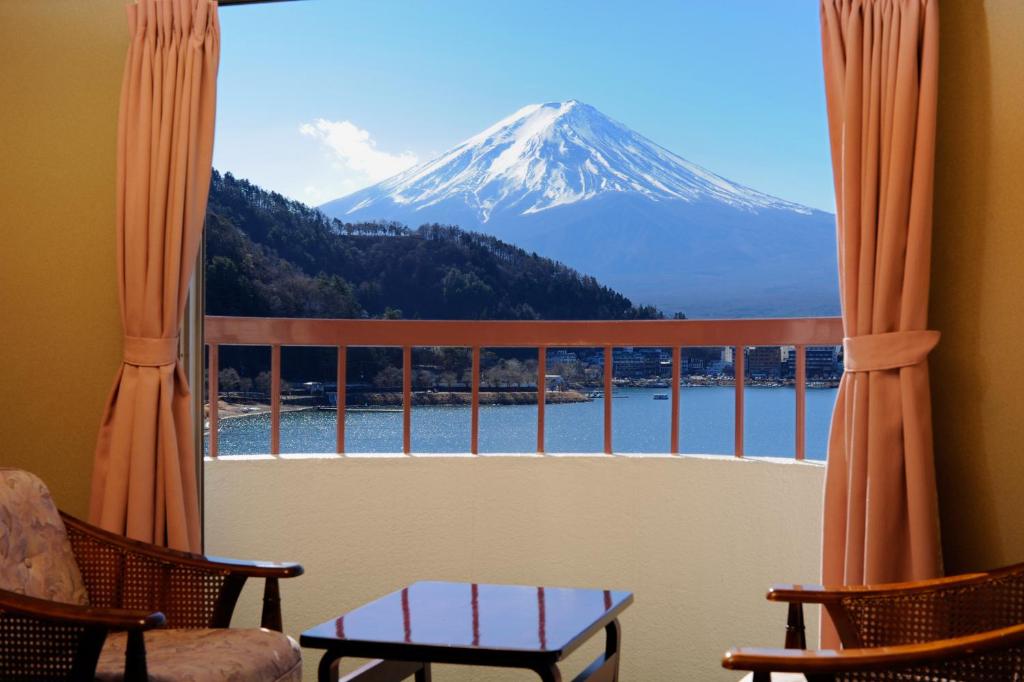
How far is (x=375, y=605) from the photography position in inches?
96.5

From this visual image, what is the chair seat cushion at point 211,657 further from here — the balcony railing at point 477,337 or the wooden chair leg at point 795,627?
the balcony railing at point 477,337

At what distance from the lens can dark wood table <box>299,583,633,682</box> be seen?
204cm

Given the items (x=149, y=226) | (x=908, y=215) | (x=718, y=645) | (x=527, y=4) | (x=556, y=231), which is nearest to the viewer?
(x=908, y=215)

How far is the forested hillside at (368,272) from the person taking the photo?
1280 cm

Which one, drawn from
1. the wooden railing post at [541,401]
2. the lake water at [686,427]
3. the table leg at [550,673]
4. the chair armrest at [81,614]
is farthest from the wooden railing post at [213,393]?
the table leg at [550,673]

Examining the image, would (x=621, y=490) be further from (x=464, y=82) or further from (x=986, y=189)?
(x=464, y=82)

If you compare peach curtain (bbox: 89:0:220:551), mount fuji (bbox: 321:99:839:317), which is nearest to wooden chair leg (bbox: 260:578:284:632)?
peach curtain (bbox: 89:0:220:551)

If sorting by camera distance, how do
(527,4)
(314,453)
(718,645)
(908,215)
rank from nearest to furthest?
1. (908,215)
2. (718,645)
3. (314,453)
4. (527,4)

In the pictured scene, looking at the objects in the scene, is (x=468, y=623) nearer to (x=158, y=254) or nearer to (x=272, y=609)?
(x=272, y=609)

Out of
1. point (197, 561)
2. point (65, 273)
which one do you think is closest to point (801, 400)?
point (197, 561)

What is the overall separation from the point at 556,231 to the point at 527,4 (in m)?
3.49

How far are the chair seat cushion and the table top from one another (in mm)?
126

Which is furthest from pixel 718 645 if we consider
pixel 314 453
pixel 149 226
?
pixel 149 226

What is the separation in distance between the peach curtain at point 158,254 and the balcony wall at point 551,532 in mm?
711
